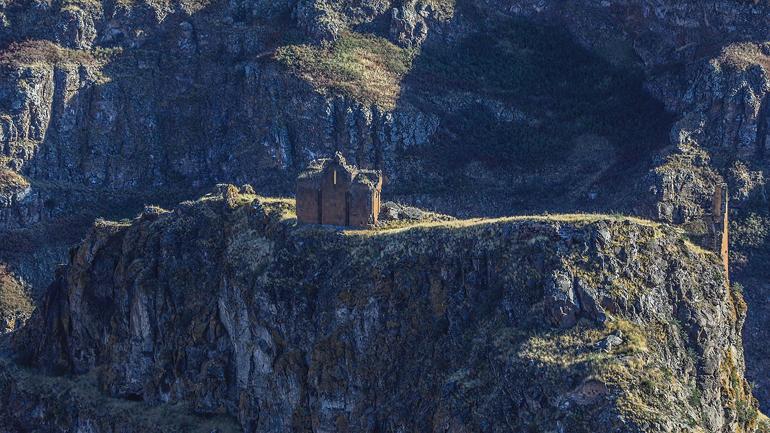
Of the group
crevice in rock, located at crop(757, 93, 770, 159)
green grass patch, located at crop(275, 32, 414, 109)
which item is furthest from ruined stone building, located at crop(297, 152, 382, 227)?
crevice in rock, located at crop(757, 93, 770, 159)

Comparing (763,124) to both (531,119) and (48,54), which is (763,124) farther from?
(48,54)

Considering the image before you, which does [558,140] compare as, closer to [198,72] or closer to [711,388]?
[198,72]

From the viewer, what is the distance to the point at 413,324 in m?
122

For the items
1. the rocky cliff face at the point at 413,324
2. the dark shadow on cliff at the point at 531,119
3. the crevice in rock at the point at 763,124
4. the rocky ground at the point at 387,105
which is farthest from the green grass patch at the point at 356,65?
the rocky cliff face at the point at 413,324

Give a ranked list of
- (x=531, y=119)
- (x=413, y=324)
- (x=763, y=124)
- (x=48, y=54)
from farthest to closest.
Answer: (x=48, y=54)
(x=531, y=119)
(x=763, y=124)
(x=413, y=324)

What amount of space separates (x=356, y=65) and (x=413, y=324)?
219 feet

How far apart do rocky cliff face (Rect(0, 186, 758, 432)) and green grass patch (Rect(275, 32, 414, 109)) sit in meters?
40.9

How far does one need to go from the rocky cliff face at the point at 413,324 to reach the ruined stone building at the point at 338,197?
1738 millimetres

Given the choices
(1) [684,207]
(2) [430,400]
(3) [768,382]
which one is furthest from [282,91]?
(2) [430,400]

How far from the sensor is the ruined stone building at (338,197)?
132 m

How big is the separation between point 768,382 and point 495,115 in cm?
4350

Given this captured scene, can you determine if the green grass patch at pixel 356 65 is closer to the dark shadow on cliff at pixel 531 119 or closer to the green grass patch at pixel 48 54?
the dark shadow on cliff at pixel 531 119

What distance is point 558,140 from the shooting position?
181125 millimetres

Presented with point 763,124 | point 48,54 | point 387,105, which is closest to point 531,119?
point 387,105
